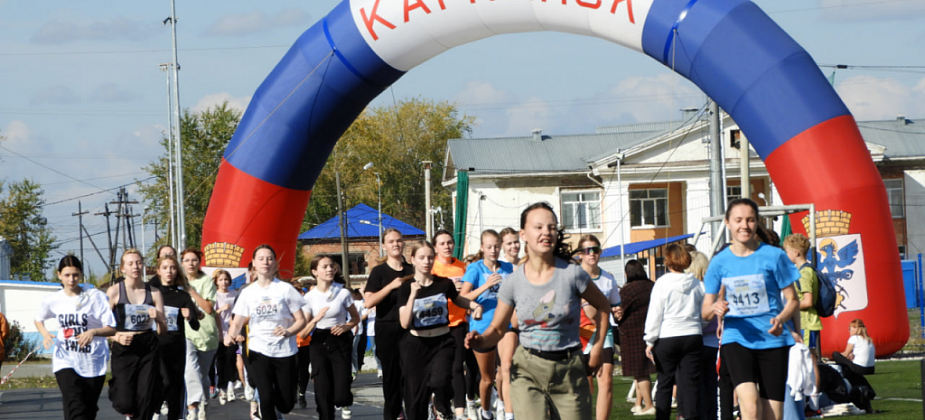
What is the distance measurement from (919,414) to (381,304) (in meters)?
4.81

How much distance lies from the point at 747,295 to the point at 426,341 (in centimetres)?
291

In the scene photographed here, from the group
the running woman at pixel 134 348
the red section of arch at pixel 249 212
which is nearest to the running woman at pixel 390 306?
the running woman at pixel 134 348

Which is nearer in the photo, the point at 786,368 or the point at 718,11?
the point at 786,368

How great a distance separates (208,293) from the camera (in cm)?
1059

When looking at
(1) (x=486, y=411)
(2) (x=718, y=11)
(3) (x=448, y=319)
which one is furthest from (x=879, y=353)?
(3) (x=448, y=319)

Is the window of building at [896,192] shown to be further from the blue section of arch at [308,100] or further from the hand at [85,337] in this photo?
the hand at [85,337]

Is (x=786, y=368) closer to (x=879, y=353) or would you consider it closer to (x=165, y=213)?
(x=879, y=353)

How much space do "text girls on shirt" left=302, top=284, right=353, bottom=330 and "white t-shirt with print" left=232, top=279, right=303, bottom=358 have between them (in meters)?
0.73

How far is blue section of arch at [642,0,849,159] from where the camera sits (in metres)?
11.7

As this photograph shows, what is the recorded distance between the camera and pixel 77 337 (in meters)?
8.11

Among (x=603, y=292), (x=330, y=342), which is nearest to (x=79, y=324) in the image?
(x=330, y=342)

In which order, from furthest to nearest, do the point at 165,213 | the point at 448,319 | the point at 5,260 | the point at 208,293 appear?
the point at 5,260, the point at 165,213, the point at 208,293, the point at 448,319

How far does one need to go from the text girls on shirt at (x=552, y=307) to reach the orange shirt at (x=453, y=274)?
143 inches

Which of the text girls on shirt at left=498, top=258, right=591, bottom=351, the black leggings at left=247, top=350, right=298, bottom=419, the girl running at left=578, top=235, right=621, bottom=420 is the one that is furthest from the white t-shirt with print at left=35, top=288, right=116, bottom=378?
the text girls on shirt at left=498, top=258, right=591, bottom=351
